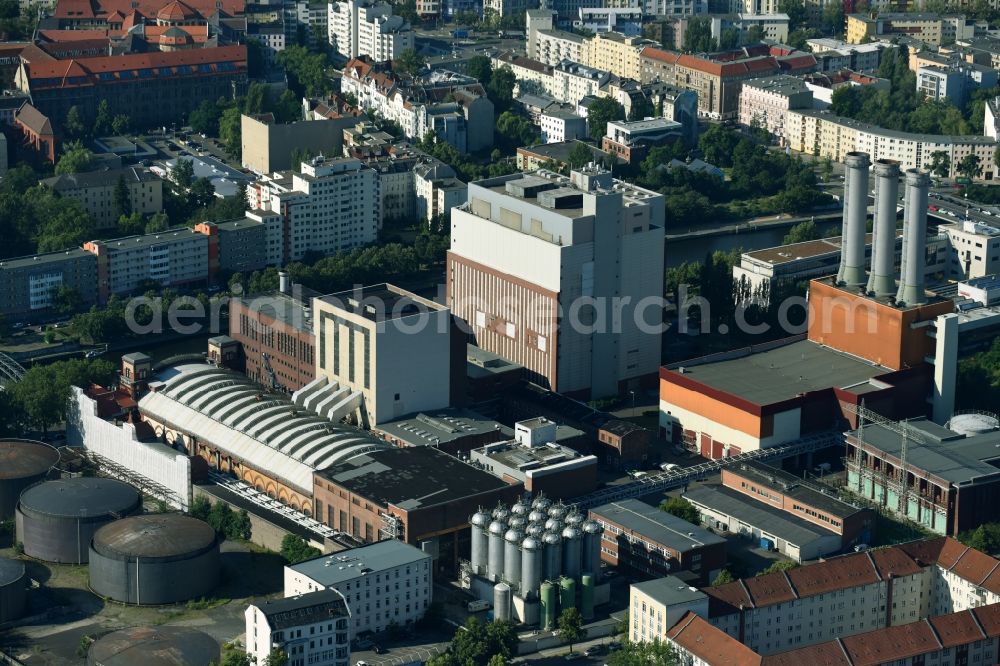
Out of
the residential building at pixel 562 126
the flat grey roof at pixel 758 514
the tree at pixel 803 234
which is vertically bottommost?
the flat grey roof at pixel 758 514

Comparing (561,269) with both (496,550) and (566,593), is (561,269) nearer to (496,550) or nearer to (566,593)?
(496,550)

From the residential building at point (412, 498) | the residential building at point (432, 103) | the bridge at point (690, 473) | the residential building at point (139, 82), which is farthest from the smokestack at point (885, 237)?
the residential building at point (139, 82)

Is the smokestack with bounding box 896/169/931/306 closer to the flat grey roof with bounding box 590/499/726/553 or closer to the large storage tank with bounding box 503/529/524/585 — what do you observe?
the flat grey roof with bounding box 590/499/726/553

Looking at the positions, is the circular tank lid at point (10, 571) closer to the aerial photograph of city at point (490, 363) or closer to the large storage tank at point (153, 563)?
the aerial photograph of city at point (490, 363)

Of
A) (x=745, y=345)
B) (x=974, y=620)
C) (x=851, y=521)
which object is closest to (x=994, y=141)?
(x=745, y=345)

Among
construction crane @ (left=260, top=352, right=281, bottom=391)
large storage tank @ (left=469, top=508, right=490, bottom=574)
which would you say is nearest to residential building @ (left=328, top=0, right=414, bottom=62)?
construction crane @ (left=260, top=352, right=281, bottom=391)

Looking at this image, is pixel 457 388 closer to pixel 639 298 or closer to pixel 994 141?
pixel 639 298

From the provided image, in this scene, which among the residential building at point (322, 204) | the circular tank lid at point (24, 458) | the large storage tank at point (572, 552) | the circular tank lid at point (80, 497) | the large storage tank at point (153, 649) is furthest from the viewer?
the residential building at point (322, 204)
